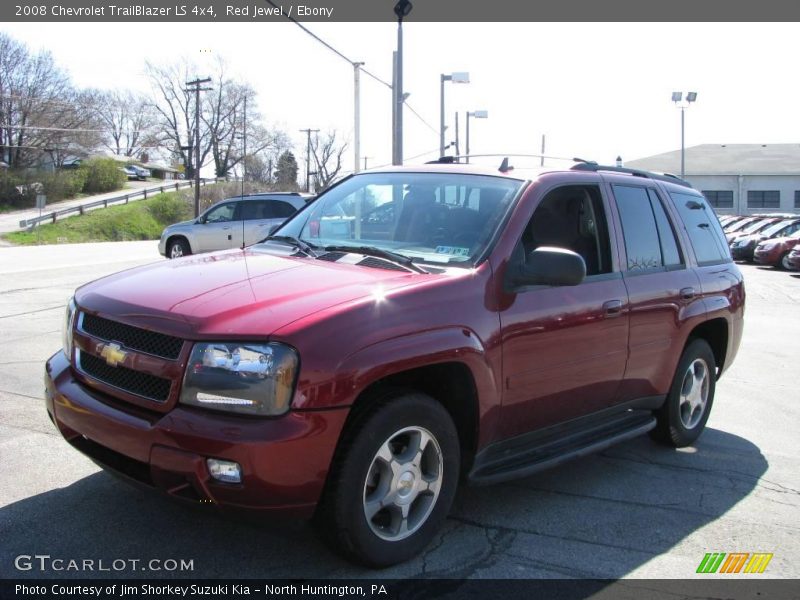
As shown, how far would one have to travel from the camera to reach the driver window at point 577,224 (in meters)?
4.34

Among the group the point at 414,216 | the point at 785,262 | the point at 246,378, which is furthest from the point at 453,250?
the point at 785,262

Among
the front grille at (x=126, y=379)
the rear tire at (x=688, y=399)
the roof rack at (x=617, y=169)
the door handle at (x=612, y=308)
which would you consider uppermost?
the roof rack at (x=617, y=169)

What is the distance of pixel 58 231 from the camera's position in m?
50.0

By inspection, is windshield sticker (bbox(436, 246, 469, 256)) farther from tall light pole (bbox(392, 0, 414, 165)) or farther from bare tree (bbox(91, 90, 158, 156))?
bare tree (bbox(91, 90, 158, 156))

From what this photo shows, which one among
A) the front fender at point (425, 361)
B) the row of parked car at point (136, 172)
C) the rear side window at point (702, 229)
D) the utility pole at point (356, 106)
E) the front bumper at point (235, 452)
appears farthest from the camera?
the row of parked car at point (136, 172)

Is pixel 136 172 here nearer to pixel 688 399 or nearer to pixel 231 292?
pixel 688 399

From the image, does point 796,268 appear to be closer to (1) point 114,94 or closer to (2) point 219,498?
(2) point 219,498

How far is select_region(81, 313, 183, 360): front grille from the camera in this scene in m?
3.09

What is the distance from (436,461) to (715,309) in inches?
118

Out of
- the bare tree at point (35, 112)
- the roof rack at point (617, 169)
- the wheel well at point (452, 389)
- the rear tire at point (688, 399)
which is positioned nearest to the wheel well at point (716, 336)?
the rear tire at point (688, 399)

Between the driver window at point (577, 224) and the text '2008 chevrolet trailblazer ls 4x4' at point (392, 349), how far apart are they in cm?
1

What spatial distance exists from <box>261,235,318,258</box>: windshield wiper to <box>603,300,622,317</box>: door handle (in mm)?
1735

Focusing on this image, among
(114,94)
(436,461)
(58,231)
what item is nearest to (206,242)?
(436,461)

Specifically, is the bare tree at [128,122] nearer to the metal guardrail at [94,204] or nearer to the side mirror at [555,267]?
the metal guardrail at [94,204]
